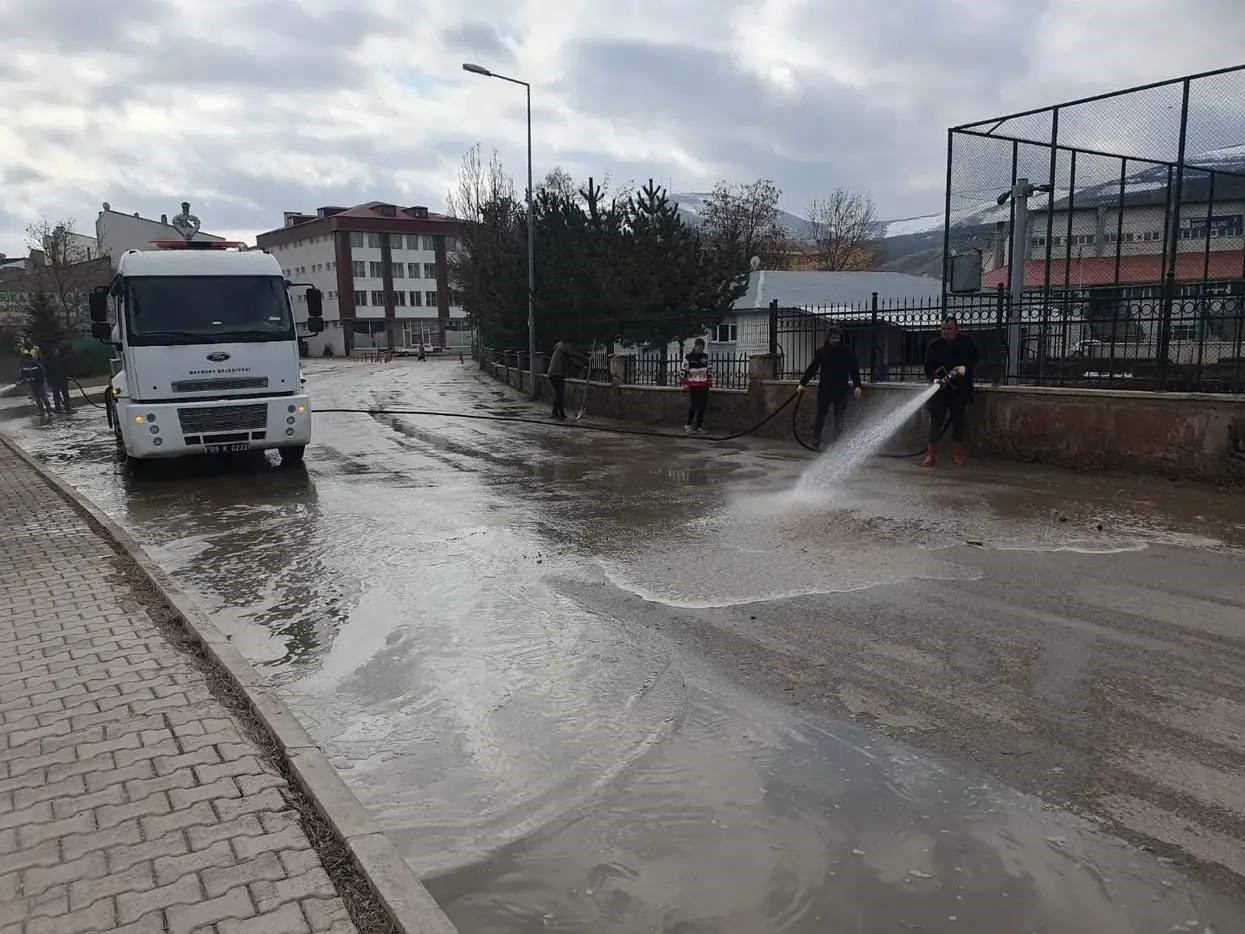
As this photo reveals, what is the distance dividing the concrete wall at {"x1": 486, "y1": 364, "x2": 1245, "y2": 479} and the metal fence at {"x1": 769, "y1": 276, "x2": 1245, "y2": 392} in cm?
62

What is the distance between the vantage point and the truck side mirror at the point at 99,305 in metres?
11.7

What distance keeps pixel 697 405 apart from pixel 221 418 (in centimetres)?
779

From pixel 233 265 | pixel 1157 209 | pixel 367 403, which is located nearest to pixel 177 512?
pixel 233 265

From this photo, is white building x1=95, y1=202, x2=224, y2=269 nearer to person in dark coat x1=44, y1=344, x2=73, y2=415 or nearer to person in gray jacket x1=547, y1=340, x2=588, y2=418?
person in dark coat x1=44, y1=344, x2=73, y2=415

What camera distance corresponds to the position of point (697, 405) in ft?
51.8

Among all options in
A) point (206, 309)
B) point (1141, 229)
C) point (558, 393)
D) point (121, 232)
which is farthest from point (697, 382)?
point (121, 232)

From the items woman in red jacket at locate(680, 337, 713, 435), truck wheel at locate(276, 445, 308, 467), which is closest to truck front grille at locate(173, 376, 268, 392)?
truck wheel at locate(276, 445, 308, 467)

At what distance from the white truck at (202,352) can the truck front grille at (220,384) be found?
1 centimetres

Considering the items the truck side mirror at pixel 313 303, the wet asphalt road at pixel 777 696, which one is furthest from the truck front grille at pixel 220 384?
the wet asphalt road at pixel 777 696

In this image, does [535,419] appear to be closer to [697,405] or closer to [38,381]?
[697,405]

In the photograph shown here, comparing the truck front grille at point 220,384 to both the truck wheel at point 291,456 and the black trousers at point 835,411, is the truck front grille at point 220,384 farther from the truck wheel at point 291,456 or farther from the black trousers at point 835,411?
the black trousers at point 835,411

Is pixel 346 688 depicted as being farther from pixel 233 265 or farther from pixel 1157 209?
pixel 1157 209

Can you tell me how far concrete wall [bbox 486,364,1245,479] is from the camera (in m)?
9.41

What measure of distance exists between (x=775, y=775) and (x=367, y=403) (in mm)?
22313
